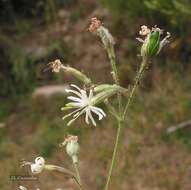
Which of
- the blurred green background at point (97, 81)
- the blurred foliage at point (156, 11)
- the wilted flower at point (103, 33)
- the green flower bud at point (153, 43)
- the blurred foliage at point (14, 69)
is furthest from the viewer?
the blurred foliage at point (14, 69)

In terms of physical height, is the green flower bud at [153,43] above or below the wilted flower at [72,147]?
above

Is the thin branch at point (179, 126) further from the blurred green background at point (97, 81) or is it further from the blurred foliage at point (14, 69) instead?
the blurred foliage at point (14, 69)

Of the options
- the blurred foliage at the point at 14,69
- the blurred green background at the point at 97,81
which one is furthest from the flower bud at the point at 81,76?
the blurred foliage at the point at 14,69

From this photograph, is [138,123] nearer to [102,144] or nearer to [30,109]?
[102,144]

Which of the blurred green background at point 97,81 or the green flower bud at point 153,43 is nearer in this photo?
the green flower bud at point 153,43

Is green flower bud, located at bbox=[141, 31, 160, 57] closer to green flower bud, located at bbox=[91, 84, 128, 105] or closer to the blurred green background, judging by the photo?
green flower bud, located at bbox=[91, 84, 128, 105]

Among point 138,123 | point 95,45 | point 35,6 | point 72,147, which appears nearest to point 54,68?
point 72,147

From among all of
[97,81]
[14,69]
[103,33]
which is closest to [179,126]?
[97,81]
